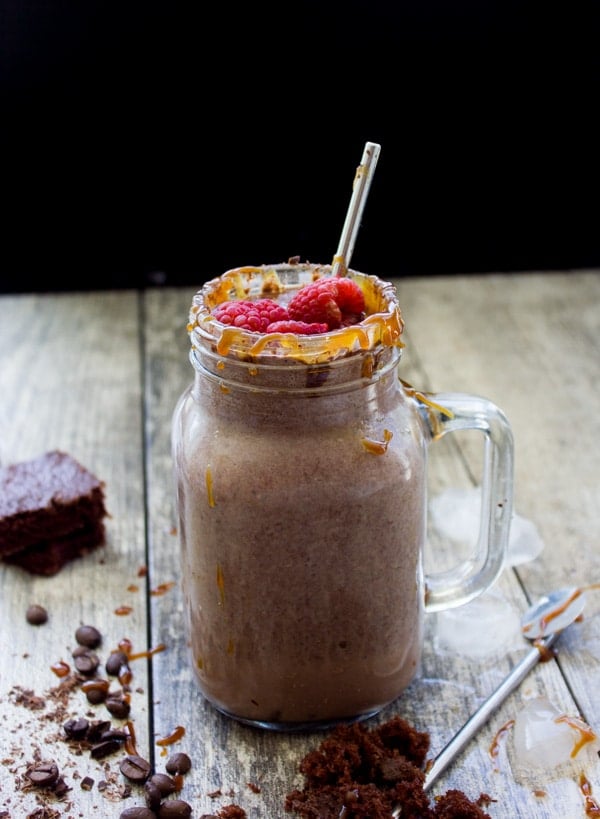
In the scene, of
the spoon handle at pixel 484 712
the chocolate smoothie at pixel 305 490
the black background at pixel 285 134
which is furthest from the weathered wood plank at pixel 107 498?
the black background at pixel 285 134

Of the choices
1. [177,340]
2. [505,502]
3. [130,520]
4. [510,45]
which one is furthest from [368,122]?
[505,502]

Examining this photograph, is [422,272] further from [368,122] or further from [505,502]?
[505,502]

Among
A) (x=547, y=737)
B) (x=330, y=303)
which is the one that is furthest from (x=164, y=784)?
(x=330, y=303)

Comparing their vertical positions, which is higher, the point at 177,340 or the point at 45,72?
the point at 45,72

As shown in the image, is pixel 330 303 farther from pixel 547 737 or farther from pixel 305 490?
pixel 547 737

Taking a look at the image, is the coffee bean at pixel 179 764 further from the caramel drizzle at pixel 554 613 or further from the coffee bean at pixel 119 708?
the caramel drizzle at pixel 554 613

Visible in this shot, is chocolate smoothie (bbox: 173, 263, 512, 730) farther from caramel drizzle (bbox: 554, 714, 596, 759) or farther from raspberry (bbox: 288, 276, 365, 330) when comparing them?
caramel drizzle (bbox: 554, 714, 596, 759)

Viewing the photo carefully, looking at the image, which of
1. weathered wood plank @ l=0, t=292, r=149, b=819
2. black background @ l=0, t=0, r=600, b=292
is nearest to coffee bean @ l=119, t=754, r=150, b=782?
weathered wood plank @ l=0, t=292, r=149, b=819
